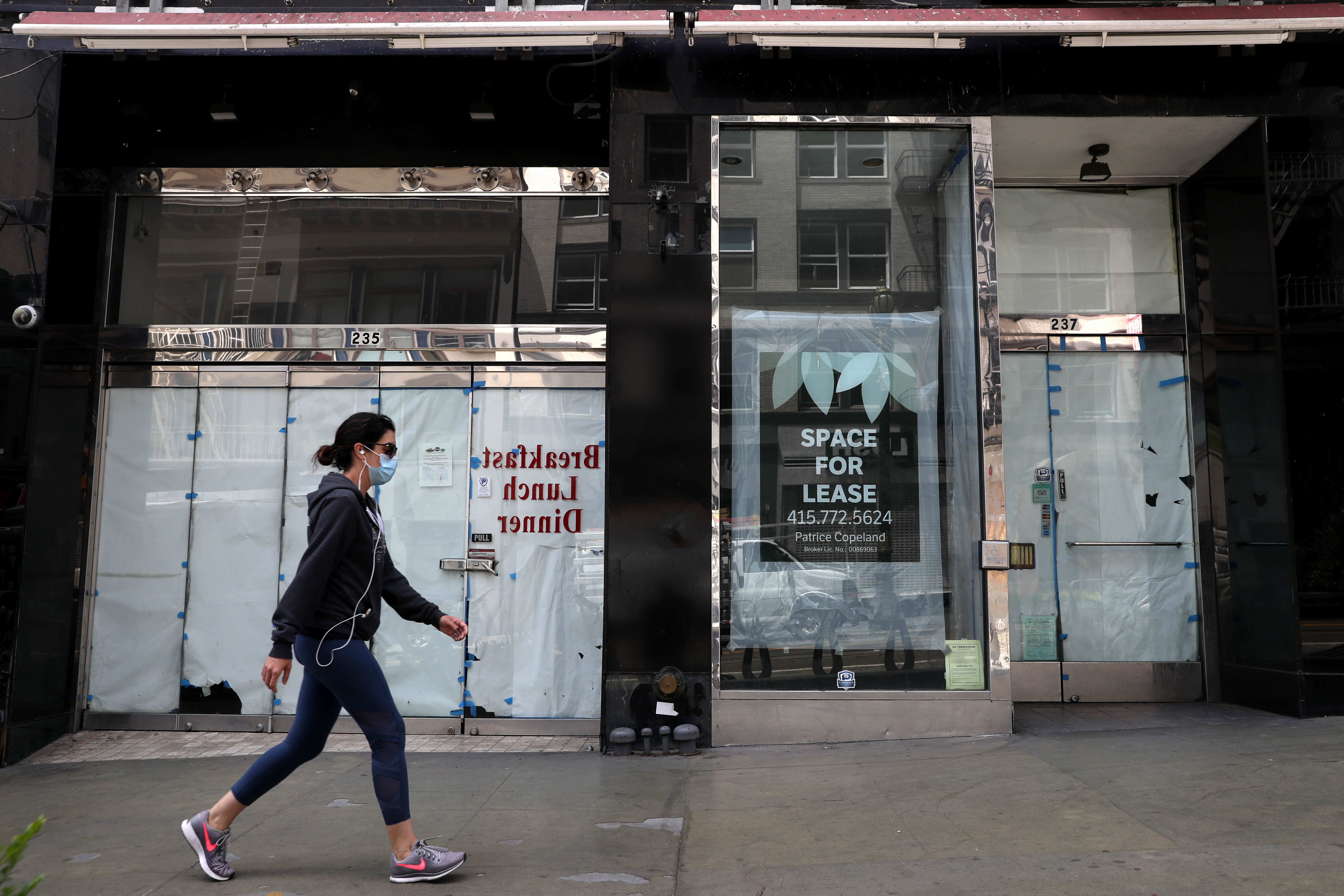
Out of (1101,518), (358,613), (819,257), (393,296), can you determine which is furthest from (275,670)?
(1101,518)

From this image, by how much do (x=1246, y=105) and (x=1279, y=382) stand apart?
6.70 feet

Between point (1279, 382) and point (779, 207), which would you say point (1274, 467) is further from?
point (779, 207)

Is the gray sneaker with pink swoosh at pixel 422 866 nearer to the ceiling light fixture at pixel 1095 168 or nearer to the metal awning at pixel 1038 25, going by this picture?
the metal awning at pixel 1038 25

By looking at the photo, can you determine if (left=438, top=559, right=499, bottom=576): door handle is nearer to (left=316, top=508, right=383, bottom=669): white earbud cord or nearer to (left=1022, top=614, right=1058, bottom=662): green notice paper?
(left=316, top=508, right=383, bottom=669): white earbud cord

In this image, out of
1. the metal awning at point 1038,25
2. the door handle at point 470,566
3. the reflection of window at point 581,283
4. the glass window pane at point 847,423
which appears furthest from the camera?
the reflection of window at point 581,283

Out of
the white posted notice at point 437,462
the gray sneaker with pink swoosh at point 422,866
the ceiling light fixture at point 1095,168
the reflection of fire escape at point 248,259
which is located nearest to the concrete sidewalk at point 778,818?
the gray sneaker with pink swoosh at point 422,866

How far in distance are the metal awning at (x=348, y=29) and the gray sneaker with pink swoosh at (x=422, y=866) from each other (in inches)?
202

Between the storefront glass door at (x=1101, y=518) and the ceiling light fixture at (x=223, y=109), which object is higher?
the ceiling light fixture at (x=223, y=109)

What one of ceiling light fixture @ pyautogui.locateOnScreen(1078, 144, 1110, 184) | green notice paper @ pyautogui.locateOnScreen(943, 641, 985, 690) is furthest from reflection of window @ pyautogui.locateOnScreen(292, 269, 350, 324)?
ceiling light fixture @ pyautogui.locateOnScreen(1078, 144, 1110, 184)

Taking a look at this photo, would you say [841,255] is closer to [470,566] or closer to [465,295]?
[465,295]

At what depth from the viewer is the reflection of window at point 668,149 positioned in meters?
6.64

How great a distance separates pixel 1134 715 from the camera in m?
7.10

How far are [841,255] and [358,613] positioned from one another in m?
4.37

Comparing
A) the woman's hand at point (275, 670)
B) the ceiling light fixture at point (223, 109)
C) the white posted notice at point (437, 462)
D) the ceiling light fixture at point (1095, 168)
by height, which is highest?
the ceiling light fixture at point (223, 109)
